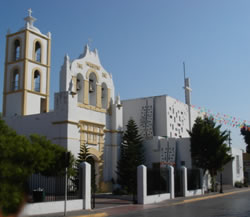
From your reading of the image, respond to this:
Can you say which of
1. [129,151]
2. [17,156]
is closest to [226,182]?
[129,151]

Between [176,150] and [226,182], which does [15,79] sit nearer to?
[176,150]

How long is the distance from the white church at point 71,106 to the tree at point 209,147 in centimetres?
288

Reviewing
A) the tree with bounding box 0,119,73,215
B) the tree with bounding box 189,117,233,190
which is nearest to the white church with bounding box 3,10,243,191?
the tree with bounding box 189,117,233,190

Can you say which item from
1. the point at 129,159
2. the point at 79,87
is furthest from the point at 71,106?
the point at 129,159

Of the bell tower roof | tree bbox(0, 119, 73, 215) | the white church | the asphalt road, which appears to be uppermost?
the bell tower roof

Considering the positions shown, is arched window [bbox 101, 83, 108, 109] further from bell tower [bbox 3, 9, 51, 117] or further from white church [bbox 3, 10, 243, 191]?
bell tower [bbox 3, 9, 51, 117]

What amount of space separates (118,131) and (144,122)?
6.61 meters

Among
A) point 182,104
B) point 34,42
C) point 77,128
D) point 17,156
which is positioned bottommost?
point 17,156

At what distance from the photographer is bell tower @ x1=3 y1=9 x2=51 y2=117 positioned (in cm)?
3019

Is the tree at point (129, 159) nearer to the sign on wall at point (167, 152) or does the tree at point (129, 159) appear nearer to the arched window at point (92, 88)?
→ the sign on wall at point (167, 152)

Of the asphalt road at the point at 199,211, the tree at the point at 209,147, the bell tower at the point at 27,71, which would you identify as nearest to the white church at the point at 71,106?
the bell tower at the point at 27,71

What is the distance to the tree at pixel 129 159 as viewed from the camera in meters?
30.5

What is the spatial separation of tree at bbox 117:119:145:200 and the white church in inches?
26.2

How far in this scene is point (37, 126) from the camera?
2800cm
